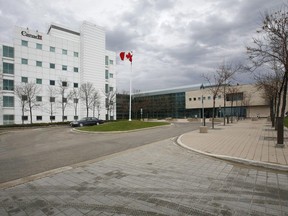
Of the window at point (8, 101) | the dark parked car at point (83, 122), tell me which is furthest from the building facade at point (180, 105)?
the window at point (8, 101)

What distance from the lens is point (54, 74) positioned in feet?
160

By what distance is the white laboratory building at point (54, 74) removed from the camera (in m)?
41.9

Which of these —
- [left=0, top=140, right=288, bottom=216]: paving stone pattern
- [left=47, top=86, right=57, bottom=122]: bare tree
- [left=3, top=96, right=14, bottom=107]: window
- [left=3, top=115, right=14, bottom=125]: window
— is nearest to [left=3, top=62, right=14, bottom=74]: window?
[left=3, top=96, right=14, bottom=107]: window

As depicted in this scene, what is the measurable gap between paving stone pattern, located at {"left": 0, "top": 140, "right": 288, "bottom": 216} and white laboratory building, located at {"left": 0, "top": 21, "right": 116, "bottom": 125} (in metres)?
39.7

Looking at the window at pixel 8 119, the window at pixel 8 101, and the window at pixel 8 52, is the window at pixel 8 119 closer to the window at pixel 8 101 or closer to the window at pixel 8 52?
the window at pixel 8 101

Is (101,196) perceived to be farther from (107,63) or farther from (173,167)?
(107,63)

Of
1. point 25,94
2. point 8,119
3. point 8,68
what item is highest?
point 8,68

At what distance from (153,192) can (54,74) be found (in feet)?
167

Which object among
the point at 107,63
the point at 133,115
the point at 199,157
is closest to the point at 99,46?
the point at 107,63

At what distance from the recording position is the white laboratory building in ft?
138

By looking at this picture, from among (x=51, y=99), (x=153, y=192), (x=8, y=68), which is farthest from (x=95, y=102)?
(x=153, y=192)

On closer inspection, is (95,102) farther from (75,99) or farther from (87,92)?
(75,99)

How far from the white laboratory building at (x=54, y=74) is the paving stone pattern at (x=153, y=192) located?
1563 inches

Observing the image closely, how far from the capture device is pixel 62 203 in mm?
3971
